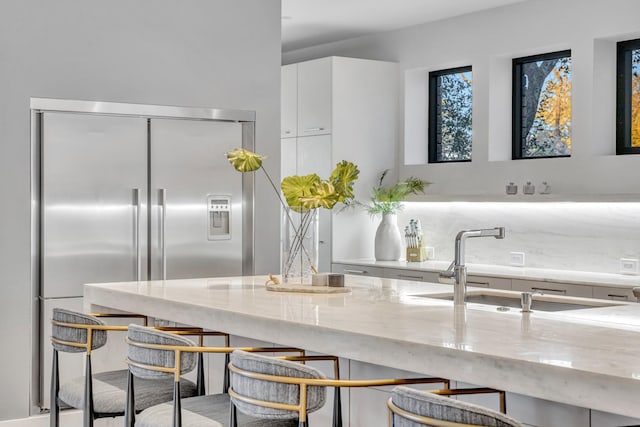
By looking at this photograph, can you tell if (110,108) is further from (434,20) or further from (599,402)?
(599,402)

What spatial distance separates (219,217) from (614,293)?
8.12 ft

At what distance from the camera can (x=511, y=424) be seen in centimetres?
195

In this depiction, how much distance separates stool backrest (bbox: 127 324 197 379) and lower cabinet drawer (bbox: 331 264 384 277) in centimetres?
416

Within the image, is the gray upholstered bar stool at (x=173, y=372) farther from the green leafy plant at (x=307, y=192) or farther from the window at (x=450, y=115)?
the window at (x=450, y=115)

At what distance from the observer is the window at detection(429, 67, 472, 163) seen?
7.46 meters

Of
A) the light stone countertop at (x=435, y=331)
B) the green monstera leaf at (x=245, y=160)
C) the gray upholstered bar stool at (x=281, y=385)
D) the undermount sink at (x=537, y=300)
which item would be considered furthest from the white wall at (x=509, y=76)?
the gray upholstered bar stool at (x=281, y=385)

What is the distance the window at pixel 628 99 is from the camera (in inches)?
243

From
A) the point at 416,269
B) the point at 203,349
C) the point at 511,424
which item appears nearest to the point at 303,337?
the point at 203,349

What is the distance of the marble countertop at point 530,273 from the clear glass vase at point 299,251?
7.59 ft

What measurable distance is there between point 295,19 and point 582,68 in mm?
2339

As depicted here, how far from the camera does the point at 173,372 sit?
113 inches

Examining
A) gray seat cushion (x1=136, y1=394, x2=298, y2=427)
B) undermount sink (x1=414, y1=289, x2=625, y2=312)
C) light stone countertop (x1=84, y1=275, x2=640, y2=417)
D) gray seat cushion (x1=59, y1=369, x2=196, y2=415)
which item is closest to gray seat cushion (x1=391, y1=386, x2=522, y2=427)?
light stone countertop (x1=84, y1=275, x2=640, y2=417)

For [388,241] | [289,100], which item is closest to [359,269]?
[388,241]

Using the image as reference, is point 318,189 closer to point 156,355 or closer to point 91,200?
point 156,355
